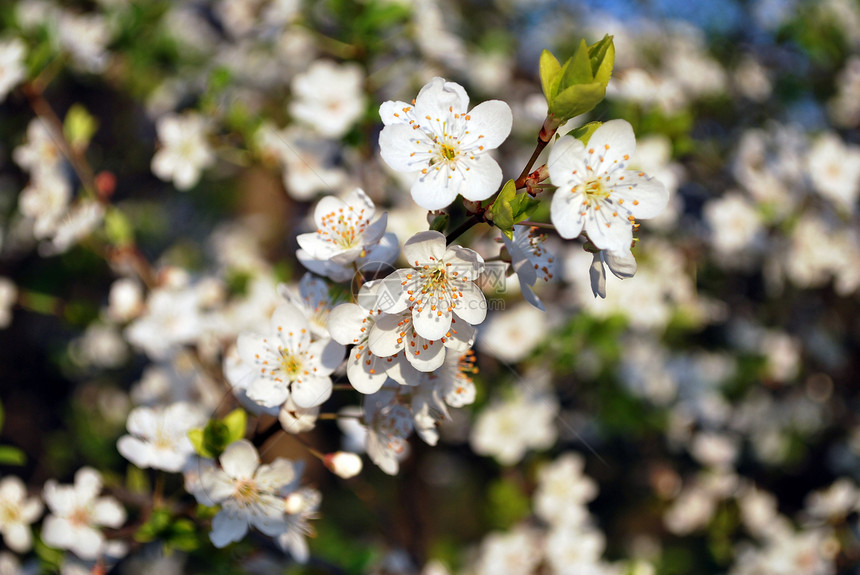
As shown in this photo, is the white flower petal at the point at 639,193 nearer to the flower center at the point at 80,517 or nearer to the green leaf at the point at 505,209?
the green leaf at the point at 505,209

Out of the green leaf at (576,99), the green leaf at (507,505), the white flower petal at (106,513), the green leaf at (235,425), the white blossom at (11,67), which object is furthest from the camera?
the green leaf at (507,505)

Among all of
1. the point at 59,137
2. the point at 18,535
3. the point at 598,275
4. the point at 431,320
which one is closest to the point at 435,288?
the point at 431,320

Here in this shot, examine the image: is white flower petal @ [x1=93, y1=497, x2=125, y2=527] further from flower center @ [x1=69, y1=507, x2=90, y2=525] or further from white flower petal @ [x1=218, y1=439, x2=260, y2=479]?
white flower petal @ [x1=218, y1=439, x2=260, y2=479]

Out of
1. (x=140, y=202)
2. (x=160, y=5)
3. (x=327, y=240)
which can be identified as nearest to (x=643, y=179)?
(x=327, y=240)

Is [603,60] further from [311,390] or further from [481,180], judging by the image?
[311,390]

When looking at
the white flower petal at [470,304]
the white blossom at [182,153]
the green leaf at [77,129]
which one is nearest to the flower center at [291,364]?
the white flower petal at [470,304]

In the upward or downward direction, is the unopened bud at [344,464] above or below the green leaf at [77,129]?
above
